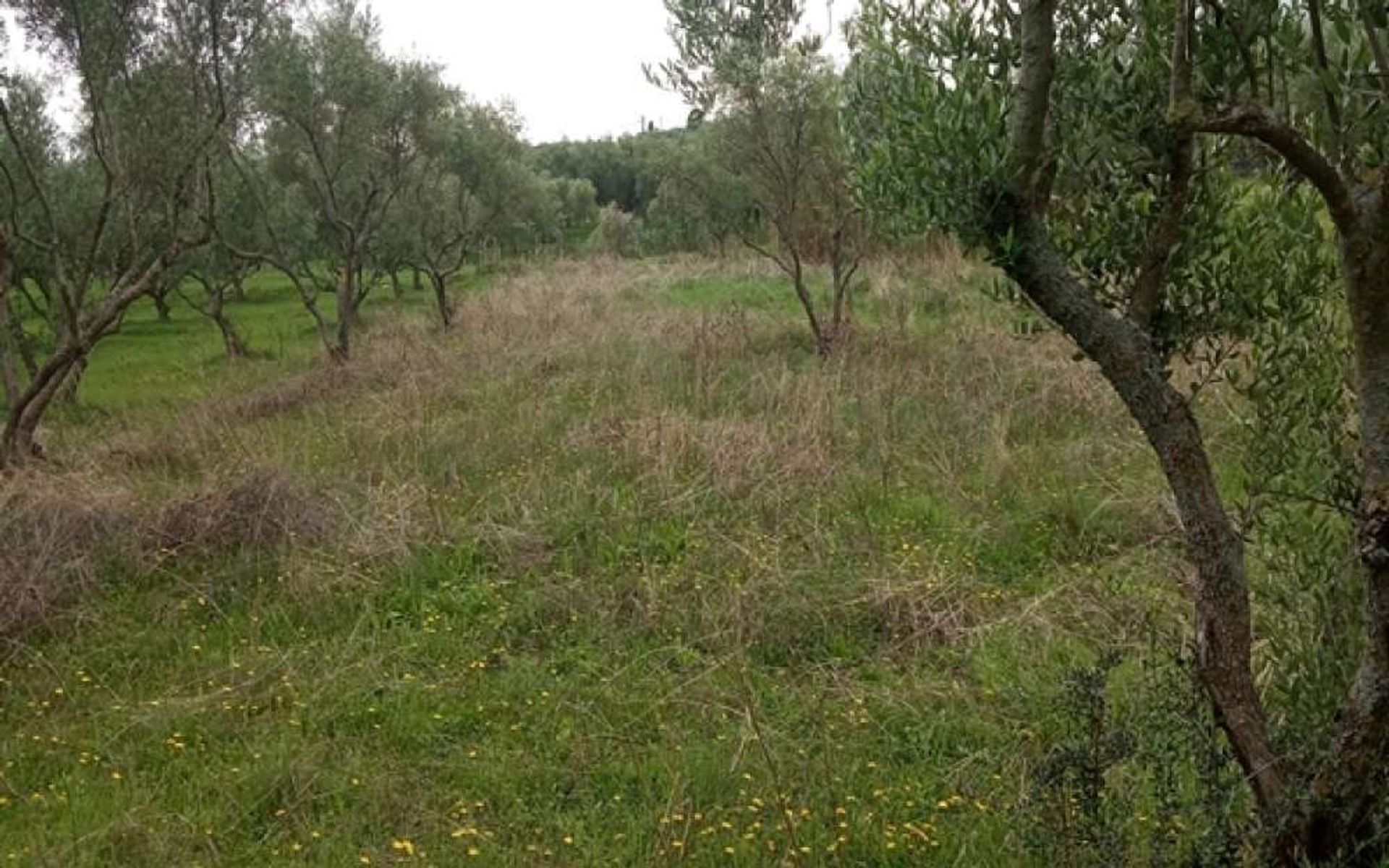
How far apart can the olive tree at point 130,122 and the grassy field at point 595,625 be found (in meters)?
1.55

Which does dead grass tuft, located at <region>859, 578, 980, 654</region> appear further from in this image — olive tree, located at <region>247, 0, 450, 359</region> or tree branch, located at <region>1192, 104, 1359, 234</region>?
olive tree, located at <region>247, 0, 450, 359</region>

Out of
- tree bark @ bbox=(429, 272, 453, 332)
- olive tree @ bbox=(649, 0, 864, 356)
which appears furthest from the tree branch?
tree bark @ bbox=(429, 272, 453, 332)

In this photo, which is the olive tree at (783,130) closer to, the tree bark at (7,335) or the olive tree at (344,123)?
the olive tree at (344,123)

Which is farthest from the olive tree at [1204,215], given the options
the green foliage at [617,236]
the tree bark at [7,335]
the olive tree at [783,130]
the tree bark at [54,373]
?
the green foliage at [617,236]

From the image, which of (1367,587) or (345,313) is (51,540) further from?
(345,313)

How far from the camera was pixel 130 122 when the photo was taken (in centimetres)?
1285

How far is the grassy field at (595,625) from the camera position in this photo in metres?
4.84

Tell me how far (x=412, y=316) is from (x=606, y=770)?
21.4 m

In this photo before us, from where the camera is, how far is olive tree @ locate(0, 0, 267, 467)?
1159 cm

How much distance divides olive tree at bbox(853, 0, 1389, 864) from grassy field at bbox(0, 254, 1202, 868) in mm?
613

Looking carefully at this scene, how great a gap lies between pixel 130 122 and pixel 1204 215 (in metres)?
13.2

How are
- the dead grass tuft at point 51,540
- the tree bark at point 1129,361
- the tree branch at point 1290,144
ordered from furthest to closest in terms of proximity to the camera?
the dead grass tuft at point 51,540 → the tree bark at point 1129,361 → the tree branch at point 1290,144

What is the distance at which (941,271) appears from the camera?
789 inches

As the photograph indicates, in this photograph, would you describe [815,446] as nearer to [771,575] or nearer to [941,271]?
[771,575]
